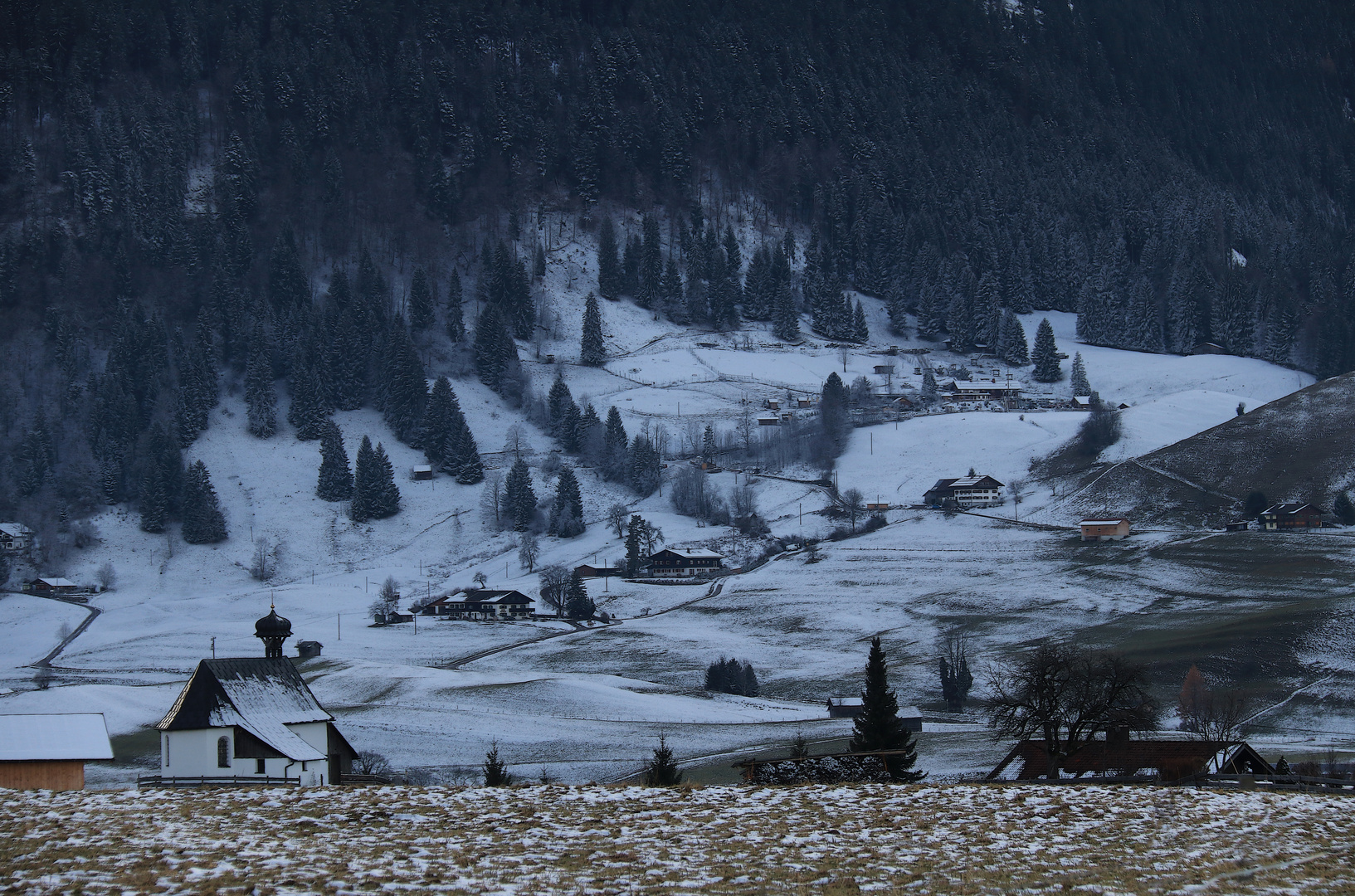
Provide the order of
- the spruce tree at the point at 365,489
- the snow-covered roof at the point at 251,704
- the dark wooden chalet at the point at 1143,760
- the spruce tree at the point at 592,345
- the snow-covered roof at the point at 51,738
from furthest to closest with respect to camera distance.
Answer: the spruce tree at the point at 592,345 < the spruce tree at the point at 365,489 < the snow-covered roof at the point at 251,704 < the dark wooden chalet at the point at 1143,760 < the snow-covered roof at the point at 51,738

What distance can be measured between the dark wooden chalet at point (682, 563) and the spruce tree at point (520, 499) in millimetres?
22736

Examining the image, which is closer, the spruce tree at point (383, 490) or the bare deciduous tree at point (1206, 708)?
the bare deciduous tree at point (1206, 708)

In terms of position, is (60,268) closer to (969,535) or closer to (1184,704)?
(969,535)

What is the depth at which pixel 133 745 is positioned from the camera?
68938 mm

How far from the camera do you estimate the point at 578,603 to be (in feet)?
383

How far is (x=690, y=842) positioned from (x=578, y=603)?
94742mm

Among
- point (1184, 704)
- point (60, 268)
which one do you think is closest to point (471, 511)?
point (60, 268)

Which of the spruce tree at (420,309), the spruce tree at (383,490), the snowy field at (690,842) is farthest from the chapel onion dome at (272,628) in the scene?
the spruce tree at (420,309)

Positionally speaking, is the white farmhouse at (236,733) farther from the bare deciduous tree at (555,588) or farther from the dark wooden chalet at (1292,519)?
the dark wooden chalet at (1292,519)

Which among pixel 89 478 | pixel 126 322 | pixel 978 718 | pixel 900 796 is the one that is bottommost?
pixel 978 718

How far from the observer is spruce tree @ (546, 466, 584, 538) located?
146750mm

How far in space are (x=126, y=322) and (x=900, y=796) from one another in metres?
172

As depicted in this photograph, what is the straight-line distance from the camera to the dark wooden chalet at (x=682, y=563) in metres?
129

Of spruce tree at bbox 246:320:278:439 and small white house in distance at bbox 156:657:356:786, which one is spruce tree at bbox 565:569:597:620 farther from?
small white house in distance at bbox 156:657:356:786
